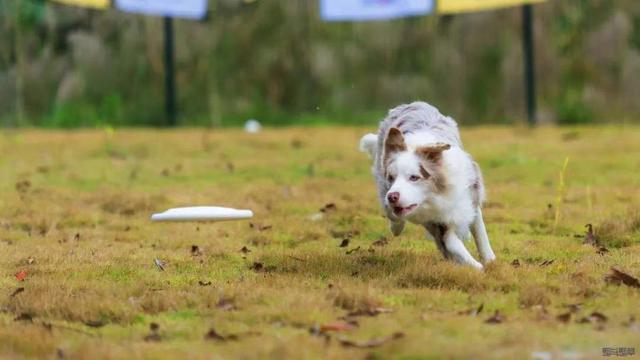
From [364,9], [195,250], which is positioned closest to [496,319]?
[195,250]

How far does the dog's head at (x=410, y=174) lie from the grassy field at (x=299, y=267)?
0.34 meters

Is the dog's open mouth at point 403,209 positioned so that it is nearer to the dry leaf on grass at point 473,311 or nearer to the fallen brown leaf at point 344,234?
the dry leaf on grass at point 473,311

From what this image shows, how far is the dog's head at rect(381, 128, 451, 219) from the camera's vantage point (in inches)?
229

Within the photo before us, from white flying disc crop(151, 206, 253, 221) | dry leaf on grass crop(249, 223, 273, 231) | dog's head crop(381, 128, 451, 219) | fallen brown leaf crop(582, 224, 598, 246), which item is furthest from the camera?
dry leaf on grass crop(249, 223, 273, 231)

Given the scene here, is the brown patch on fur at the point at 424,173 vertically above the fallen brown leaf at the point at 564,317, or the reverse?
the brown patch on fur at the point at 424,173

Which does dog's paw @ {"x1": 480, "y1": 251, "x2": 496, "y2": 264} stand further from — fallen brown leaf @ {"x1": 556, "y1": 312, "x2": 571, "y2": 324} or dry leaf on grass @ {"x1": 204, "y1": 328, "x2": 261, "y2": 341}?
dry leaf on grass @ {"x1": 204, "y1": 328, "x2": 261, "y2": 341}

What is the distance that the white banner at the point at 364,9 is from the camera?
17.4 metres

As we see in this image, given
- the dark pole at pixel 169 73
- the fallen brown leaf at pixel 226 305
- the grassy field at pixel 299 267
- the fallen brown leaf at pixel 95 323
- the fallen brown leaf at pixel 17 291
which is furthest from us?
the dark pole at pixel 169 73

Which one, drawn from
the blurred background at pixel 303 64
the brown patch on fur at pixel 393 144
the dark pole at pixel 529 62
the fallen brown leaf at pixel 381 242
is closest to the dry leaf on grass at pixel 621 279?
the brown patch on fur at pixel 393 144

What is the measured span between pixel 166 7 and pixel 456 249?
11772 mm

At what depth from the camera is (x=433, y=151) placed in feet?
19.4

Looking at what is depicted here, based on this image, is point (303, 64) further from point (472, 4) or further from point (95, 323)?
point (95, 323)

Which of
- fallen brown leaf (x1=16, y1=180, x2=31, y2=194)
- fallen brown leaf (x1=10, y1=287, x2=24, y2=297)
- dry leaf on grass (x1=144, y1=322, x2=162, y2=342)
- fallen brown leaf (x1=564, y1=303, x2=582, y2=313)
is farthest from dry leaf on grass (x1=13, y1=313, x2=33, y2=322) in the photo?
fallen brown leaf (x1=16, y1=180, x2=31, y2=194)

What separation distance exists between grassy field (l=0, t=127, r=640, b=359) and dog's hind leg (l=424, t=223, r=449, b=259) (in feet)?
0.28
